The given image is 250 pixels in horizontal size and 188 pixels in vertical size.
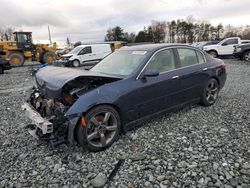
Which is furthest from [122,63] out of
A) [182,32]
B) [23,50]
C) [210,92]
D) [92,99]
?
[182,32]

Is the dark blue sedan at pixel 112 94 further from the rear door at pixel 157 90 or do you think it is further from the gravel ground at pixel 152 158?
the gravel ground at pixel 152 158

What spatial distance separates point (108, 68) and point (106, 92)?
3.55ft

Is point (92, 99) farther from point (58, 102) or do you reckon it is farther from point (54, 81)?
point (54, 81)

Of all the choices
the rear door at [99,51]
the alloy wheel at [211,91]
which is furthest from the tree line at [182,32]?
the alloy wheel at [211,91]

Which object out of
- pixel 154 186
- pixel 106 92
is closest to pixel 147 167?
pixel 154 186

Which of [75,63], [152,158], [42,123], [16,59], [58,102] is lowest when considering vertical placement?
[152,158]

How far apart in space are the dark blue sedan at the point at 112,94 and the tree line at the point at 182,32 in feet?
179

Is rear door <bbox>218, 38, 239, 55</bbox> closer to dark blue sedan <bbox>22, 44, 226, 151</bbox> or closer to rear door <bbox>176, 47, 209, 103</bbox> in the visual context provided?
rear door <bbox>176, 47, 209, 103</bbox>

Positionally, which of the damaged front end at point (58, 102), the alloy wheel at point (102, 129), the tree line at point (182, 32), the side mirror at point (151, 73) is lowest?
the alloy wheel at point (102, 129)

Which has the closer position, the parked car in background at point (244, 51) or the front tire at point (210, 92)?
the front tire at point (210, 92)

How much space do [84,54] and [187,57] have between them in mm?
15176

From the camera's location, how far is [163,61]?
431cm

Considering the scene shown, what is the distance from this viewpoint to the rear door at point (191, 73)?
4.56 m

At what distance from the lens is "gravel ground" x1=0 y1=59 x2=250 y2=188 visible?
110 inches
